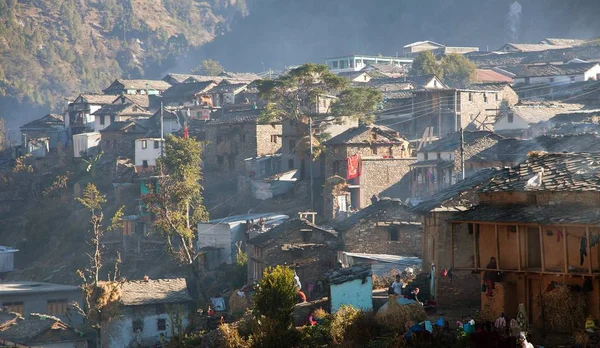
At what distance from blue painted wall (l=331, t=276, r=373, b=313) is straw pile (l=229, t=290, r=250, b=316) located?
535 cm

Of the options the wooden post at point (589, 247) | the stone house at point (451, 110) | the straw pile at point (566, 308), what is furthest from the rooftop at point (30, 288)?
the wooden post at point (589, 247)

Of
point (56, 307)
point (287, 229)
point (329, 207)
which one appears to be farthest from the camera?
point (329, 207)

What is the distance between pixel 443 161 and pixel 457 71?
93.7 ft

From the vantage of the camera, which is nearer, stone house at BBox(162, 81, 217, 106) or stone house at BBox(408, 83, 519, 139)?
stone house at BBox(408, 83, 519, 139)

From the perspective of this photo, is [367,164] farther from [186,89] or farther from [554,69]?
[186,89]

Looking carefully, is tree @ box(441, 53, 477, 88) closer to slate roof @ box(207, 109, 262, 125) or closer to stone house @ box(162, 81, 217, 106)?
stone house @ box(162, 81, 217, 106)

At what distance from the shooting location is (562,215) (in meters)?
20.7

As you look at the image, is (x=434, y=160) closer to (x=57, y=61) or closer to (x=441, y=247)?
(x=441, y=247)

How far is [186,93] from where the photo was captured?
7562 centimetres

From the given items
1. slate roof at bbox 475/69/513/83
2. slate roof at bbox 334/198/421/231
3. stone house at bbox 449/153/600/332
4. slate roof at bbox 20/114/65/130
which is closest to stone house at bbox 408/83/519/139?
slate roof at bbox 475/69/513/83

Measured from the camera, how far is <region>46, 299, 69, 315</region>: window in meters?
44.8

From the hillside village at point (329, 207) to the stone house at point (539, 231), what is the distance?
0.05m

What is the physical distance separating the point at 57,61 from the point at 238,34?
25.5 m

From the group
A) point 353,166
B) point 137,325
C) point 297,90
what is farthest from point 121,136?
point 137,325
